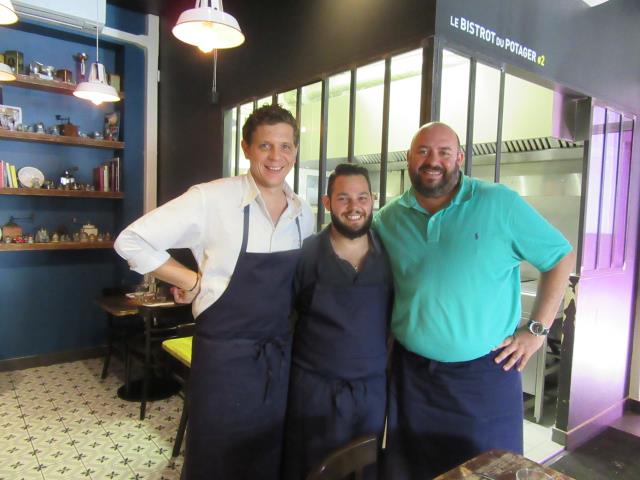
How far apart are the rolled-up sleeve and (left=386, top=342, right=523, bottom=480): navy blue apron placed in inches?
34.8

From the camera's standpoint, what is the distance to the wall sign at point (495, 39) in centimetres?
198

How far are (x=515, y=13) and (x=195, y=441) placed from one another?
2370 mm

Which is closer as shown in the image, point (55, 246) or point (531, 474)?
point (531, 474)

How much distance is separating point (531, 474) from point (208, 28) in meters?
2.29

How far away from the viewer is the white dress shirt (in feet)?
4.91

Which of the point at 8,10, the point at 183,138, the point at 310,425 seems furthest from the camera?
the point at 183,138

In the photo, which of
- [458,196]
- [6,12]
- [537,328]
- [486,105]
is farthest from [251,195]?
[486,105]

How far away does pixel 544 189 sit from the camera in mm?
3658

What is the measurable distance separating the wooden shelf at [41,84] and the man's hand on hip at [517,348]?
13.0ft

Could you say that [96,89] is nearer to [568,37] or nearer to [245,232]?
[245,232]

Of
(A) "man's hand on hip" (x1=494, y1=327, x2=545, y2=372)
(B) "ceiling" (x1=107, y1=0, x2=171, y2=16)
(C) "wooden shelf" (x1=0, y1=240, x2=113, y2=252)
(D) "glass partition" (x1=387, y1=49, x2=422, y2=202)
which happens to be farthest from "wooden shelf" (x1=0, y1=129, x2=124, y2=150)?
(A) "man's hand on hip" (x1=494, y1=327, x2=545, y2=372)

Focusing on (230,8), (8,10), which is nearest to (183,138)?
(230,8)

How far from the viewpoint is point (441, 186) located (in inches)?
63.2

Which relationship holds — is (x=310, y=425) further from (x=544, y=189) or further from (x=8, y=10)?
(x=544, y=189)
